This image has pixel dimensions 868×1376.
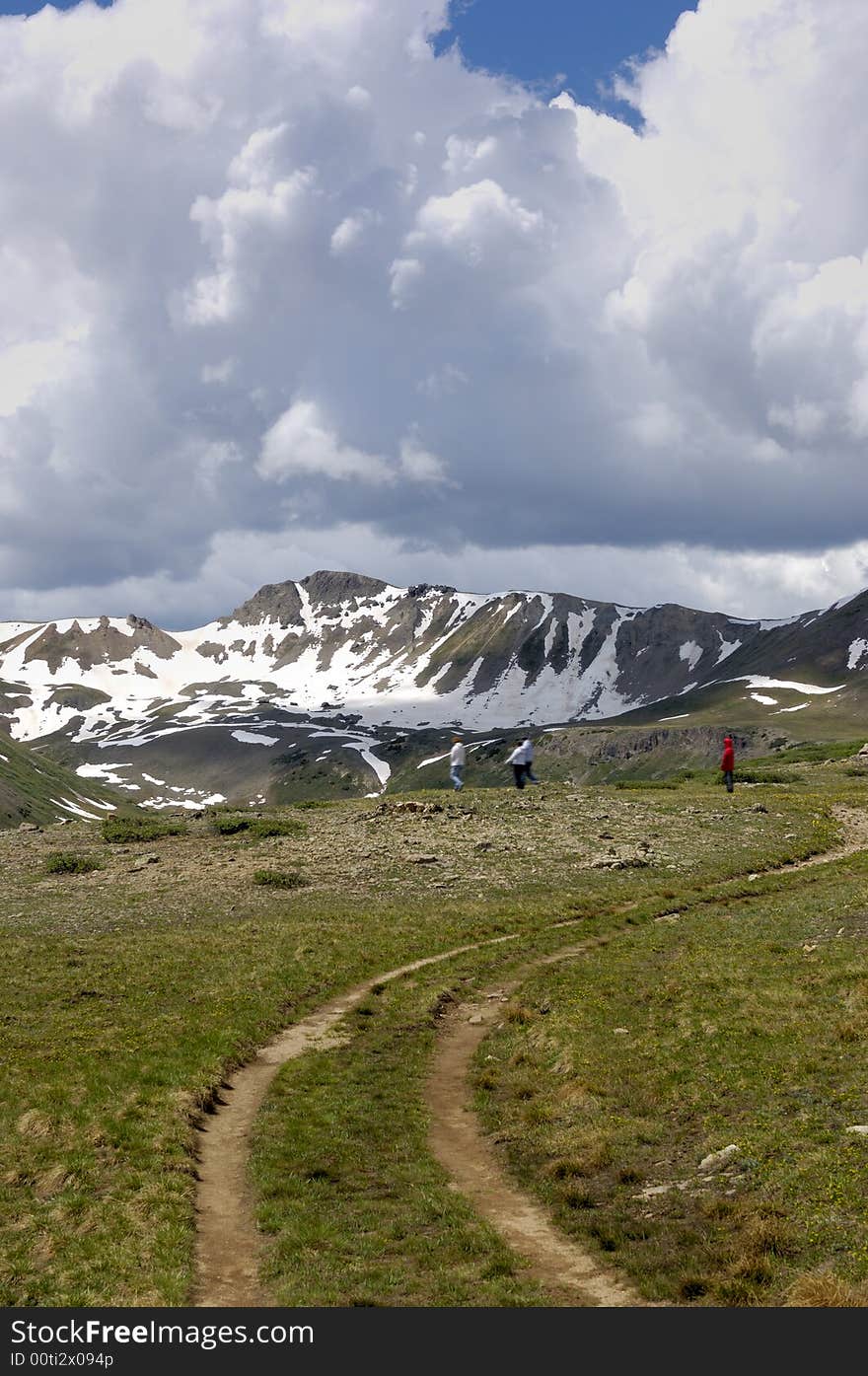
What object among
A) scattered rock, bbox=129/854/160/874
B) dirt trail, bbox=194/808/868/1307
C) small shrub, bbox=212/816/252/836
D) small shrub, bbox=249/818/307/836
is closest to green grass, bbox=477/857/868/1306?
dirt trail, bbox=194/808/868/1307

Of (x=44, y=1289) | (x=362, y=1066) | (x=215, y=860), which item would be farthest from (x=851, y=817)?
(x=44, y=1289)

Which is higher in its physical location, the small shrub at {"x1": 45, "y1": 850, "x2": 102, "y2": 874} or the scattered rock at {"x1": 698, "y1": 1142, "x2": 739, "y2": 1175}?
the scattered rock at {"x1": 698, "y1": 1142, "x2": 739, "y2": 1175}

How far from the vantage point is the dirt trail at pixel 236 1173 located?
508 inches

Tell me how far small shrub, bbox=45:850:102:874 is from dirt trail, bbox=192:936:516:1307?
87.0ft

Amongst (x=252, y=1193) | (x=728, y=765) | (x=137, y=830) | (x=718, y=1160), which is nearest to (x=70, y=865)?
(x=137, y=830)

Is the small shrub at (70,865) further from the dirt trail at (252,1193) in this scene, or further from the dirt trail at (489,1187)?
the dirt trail at (489,1187)

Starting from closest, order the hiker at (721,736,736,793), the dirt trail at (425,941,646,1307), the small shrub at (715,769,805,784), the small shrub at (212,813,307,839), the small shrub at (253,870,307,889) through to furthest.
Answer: the dirt trail at (425,941,646,1307) → the small shrub at (253,870,307,889) → the small shrub at (212,813,307,839) → the hiker at (721,736,736,793) → the small shrub at (715,769,805,784)

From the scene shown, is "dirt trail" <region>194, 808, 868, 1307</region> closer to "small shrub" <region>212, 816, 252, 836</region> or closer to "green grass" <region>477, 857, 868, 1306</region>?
"green grass" <region>477, 857, 868, 1306</region>

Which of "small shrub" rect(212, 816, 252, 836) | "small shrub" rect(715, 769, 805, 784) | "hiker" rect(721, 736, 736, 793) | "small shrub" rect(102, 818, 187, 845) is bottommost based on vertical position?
"small shrub" rect(102, 818, 187, 845)

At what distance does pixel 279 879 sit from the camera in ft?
147

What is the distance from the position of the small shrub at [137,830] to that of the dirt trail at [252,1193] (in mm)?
32272

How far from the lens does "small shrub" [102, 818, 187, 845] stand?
56.1 meters

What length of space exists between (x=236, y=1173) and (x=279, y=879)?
2814 centimetres

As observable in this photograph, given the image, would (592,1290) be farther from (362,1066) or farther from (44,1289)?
(362,1066)
